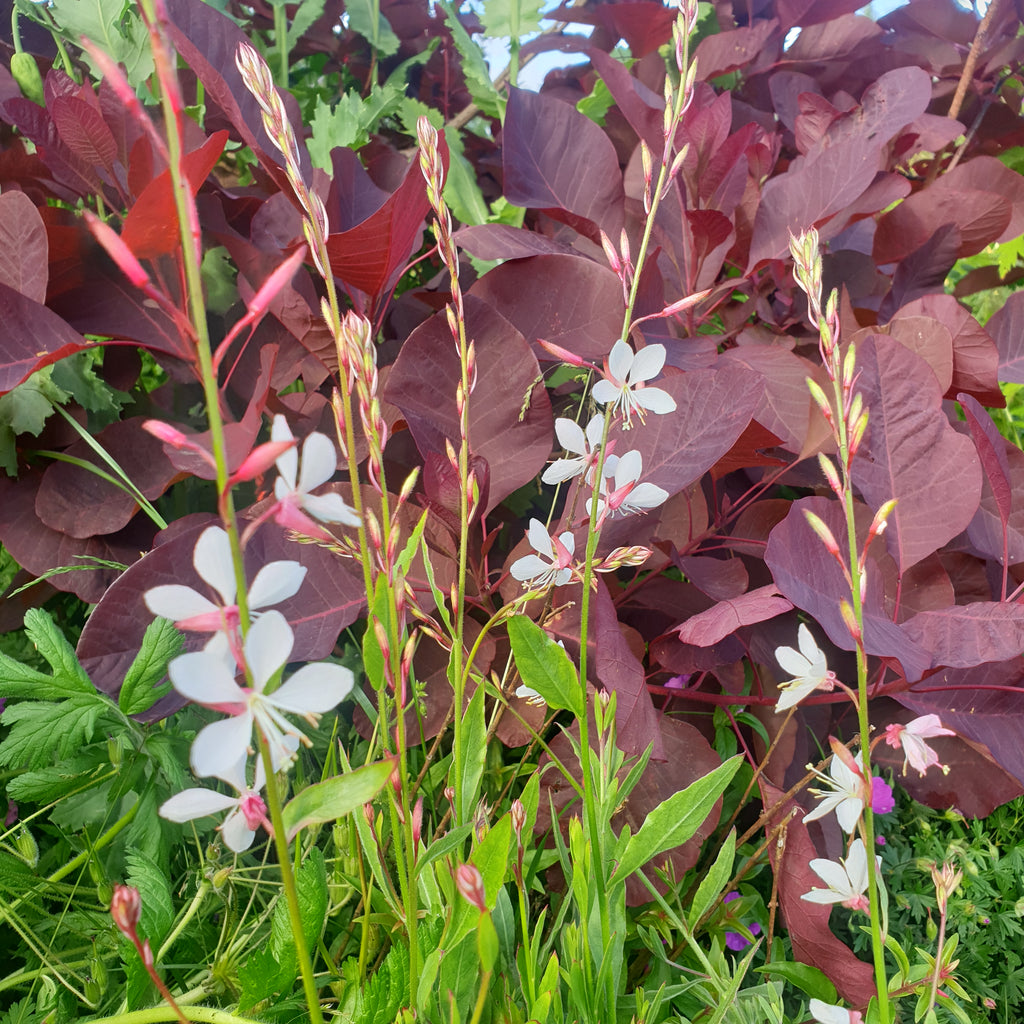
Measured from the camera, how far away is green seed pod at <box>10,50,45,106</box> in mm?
1038

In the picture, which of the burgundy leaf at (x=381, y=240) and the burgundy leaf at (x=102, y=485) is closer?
Answer: the burgundy leaf at (x=381, y=240)

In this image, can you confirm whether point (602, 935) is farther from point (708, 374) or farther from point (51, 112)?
point (51, 112)

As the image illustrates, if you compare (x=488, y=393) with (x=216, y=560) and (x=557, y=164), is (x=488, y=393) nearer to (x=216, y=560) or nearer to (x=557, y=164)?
(x=557, y=164)

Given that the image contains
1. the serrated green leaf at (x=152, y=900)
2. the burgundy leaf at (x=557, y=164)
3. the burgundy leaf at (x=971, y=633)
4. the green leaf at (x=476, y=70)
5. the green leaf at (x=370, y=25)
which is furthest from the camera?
the green leaf at (x=370, y=25)

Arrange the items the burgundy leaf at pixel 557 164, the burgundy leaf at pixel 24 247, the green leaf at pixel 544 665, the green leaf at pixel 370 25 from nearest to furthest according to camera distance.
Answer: the green leaf at pixel 544 665 → the burgundy leaf at pixel 24 247 → the burgundy leaf at pixel 557 164 → the green leaf at pixel 370 25

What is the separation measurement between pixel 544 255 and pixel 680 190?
0.28 meters

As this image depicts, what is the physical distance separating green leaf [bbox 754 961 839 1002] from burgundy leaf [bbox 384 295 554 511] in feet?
1.46

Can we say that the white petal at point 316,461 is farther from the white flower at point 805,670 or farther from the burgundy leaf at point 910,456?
the burgundy leaf at point 910,456

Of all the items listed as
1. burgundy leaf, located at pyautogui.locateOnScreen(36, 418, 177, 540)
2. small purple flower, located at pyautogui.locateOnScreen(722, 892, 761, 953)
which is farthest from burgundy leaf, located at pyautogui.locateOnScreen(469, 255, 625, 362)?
small purple flower, located at pyautogui.locateOnScreen(722, 892, 761, 953)

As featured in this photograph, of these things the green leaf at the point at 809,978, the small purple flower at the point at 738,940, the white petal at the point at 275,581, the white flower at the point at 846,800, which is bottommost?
the small purple flower at the point at 738,940

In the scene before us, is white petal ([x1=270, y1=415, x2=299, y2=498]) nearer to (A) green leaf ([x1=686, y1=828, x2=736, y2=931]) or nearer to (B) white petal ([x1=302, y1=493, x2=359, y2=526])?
(B) white petal ([x1=302, y1=493, x2=359, y2=526])

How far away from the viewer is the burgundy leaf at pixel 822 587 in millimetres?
603

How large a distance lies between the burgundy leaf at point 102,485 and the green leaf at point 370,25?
2.83 ft

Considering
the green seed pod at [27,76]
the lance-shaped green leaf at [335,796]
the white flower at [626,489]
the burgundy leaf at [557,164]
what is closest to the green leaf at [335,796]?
the lance-shaped green leaf at [335,796]
